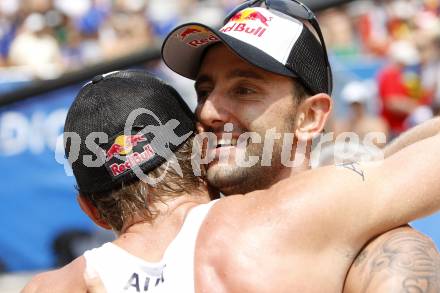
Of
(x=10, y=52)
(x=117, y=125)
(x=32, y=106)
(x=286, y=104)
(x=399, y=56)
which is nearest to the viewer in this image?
(x=117, y=125)

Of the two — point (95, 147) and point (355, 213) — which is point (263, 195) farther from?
point (95, 147)

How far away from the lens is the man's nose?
307cm

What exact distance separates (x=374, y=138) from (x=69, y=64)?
351cm

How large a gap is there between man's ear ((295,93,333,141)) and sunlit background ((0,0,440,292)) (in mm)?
1246

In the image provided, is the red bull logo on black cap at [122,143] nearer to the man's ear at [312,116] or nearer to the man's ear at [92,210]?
the man's ear at [92,210]

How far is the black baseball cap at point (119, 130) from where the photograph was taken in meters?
2.81

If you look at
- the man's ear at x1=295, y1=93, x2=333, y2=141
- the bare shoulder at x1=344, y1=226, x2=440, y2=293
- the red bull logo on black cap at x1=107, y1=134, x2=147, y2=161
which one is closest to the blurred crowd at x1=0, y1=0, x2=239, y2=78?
the man's ear at x1=295, y1=93, x2=333, y2=141

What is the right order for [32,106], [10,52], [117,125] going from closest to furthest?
[117,125] < [32,106] < [10,52]

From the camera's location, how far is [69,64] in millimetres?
9023

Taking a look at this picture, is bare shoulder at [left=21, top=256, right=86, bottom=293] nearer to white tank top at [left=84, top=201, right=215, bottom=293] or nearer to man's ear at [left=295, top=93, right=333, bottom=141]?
white tank top at [left=84, top=201, right=215, bottom=293]

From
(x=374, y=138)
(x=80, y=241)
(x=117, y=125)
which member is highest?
(x=117, y=125)

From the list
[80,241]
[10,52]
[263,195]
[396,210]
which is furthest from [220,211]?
[10,52]

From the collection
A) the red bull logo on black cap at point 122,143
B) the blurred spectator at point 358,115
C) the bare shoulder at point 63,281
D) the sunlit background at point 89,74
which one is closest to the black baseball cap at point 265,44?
the red bull logo on black cap at point 122,143

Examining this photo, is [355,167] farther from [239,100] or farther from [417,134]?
[417,134]
